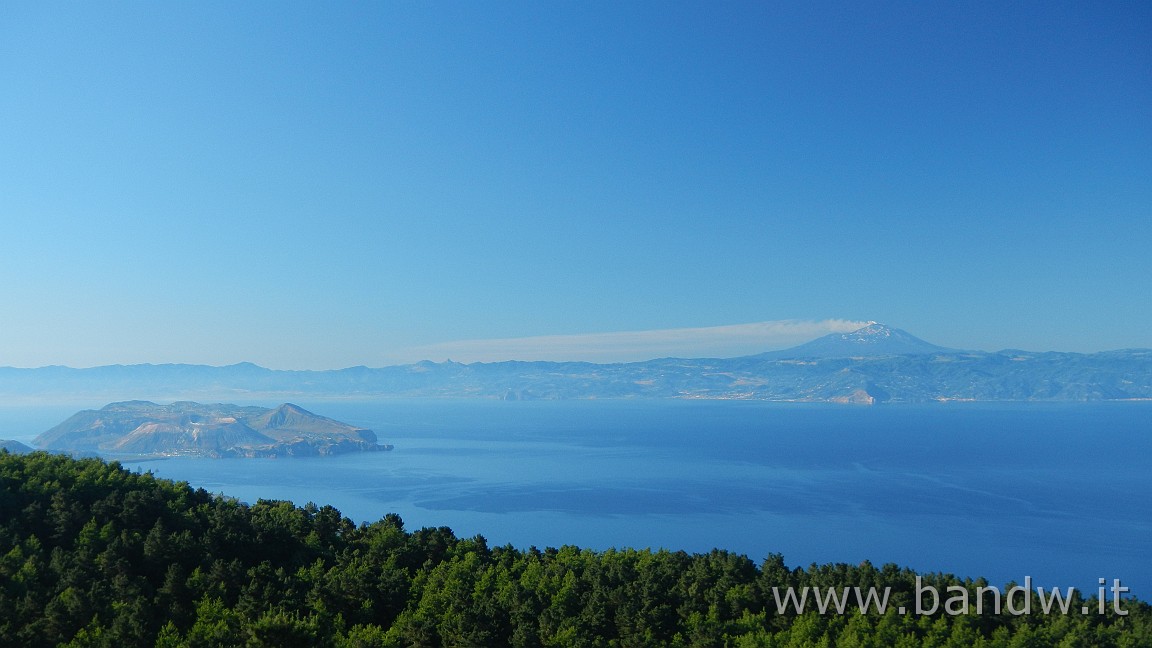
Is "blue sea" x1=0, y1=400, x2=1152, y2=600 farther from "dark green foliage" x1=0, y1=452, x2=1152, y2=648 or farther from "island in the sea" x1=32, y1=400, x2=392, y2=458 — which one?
"dark green foliage" x1=0, y1=452, x2=1152, y2=648

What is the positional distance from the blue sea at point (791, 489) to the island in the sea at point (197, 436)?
7.07 m

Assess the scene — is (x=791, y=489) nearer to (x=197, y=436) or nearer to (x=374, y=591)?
(x=374, y=591)

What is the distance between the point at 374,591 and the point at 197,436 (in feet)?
391

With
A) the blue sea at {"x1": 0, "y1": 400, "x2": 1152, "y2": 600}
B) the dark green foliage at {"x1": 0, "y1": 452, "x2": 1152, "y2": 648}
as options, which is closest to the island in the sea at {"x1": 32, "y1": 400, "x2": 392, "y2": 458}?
the blue sea at {"x1": 0, "y1": 400, "x2": 1152, "y2": 600}

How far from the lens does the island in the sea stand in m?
121

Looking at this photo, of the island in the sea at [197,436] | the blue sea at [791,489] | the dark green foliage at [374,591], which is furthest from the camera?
the island in the sea at [197,436]

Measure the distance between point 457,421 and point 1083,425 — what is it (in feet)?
430

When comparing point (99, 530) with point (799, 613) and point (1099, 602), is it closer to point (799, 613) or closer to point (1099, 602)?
point (799, 613)

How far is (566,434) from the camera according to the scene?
151 meters

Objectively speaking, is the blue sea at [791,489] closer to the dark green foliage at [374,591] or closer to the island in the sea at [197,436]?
the island in the sea at [197,436]

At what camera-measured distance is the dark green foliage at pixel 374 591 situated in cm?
1689

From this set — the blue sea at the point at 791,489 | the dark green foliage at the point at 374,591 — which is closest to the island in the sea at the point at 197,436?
the blue sea at the point at 791,489

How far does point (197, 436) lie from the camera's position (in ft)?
411

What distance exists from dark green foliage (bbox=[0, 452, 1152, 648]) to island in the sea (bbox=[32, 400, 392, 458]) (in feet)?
Result: 334
